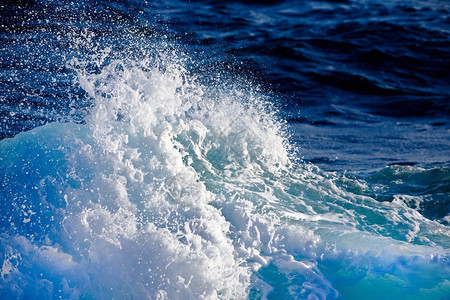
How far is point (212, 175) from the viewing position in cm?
460

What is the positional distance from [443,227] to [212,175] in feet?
7.06

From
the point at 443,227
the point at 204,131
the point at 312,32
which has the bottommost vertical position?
the point at 443,227

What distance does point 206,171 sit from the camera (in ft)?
15.1

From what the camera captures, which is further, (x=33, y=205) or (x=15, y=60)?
(x=15, y=60)

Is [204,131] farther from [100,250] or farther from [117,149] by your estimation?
[100,250]

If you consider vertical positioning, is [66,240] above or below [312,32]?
below

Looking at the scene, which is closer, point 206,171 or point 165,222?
point 165,222

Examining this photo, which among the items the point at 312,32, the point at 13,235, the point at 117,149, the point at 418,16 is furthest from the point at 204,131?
the point at 418,16

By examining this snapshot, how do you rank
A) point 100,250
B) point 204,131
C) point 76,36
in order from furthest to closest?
point 76,36
point 204,131
point 100,250

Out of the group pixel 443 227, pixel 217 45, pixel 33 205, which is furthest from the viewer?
pixel 217 45

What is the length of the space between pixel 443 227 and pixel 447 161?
214 centimetres

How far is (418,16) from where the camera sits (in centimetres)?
1145

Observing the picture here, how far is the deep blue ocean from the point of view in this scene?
332cm

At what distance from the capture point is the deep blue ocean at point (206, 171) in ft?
10.9
